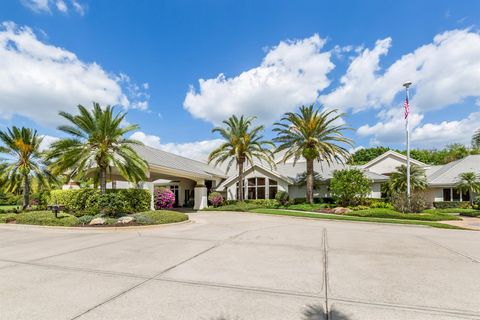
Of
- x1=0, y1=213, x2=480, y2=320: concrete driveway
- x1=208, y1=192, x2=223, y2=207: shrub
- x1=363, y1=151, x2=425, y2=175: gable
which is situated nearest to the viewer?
x1=0, y1=213, x2=480, y2=320: concrete driveway

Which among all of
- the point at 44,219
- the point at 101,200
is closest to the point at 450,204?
the point at 101,200

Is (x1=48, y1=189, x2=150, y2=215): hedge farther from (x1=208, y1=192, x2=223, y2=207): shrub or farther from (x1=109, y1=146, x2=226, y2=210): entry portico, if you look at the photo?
(x1=208, y1=192, x2=223, y2=207): shrub

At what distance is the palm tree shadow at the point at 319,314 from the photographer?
3881 millimetres

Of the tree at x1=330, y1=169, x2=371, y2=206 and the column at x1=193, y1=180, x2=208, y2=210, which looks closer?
the tree at x1=330, y1=169, x2=371, y2=206

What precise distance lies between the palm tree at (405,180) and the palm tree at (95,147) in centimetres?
2437

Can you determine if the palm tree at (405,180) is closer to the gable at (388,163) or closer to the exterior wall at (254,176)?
the gable at (388,163)

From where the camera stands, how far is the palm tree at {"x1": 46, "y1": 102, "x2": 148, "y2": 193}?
1538 cm

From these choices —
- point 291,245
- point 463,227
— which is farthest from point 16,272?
point 463,227

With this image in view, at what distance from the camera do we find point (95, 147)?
16141 millimetres

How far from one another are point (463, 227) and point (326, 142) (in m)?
13.3

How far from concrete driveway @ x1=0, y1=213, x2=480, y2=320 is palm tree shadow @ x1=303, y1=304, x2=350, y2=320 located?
15mm

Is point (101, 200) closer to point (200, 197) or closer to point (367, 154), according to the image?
point (200, 197)

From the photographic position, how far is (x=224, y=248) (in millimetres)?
8562

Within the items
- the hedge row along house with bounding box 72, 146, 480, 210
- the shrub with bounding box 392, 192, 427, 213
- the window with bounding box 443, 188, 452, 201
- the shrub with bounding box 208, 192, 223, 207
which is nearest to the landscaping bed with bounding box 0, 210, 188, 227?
the hedge row along house with bounding box 72, 146, 480, 210
